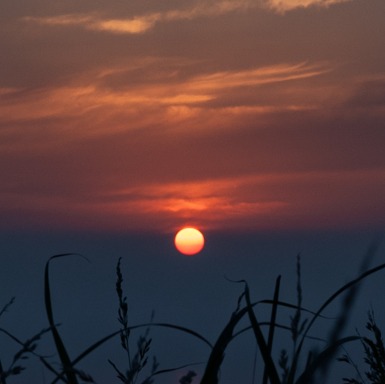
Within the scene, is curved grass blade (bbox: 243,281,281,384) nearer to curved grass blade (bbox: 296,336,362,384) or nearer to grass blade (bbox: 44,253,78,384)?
curved grass blade (bbox: 296,336,362,384)

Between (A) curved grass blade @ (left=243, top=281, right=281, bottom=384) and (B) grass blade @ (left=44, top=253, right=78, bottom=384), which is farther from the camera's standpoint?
(B) grass blade @ (left=44, top=253, right=78, bottom=384)

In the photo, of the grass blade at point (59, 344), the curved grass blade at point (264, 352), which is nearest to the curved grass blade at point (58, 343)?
the grass blade at point (59, 344)

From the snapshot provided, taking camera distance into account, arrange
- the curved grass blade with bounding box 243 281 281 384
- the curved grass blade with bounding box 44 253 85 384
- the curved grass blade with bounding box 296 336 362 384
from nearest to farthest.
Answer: the curved grass blade with bounding box 296 336 362 384 → the curved grass blade with bounding box 243 281 281 384 → the curved grass blade with bounding box 44 253 85 384

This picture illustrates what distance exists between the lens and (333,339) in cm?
102

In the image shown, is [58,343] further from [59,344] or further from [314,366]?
[314,366]

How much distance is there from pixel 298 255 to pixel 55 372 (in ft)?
2.14

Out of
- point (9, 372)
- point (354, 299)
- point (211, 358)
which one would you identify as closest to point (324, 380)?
point (354, 299)

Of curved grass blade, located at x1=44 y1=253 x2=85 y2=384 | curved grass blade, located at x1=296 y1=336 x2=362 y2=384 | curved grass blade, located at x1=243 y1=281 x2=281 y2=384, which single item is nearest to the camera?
curved grass blade, located at x1=296 y1=336 x2=362 y2=384

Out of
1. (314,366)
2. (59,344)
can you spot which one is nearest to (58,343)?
(59,344)

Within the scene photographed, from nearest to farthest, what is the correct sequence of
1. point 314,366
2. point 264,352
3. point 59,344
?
point 314,366, point 264,352, point 59,344

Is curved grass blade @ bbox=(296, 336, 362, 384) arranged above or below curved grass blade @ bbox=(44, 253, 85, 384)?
below

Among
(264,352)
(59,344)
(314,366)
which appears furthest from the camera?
(59,344)

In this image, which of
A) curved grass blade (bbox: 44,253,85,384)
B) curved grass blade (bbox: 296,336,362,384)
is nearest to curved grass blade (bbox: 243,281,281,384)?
curved grass blade (bbox: 296,336,362,384)

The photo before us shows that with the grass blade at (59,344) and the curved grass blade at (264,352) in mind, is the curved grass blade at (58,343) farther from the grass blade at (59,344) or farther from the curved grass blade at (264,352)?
the curved grass blade at (264,352)
